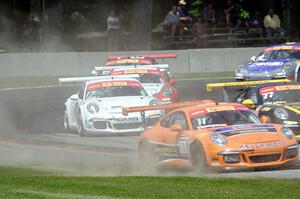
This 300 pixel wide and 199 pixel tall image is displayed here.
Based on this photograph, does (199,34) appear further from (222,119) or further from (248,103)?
(222,119)

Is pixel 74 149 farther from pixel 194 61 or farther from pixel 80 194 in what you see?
pixel 194 61

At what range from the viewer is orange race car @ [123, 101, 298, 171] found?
13.1 meters

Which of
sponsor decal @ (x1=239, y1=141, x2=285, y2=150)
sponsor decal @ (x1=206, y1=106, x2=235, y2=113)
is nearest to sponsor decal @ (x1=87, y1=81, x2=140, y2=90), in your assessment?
sponsor decal @ (x1=206, y1=106, x2=235, y2=113)

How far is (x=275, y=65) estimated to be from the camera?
89.0 feet

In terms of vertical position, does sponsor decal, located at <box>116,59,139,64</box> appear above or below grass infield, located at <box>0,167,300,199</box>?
above

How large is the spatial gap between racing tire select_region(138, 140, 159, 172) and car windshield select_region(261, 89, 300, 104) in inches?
148

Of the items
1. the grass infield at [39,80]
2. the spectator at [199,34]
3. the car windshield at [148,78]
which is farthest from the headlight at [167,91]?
the spectator at [199,34]

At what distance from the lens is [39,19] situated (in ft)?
111

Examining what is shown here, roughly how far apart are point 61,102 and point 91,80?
541 cm

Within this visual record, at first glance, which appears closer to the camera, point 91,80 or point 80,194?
point 80,194

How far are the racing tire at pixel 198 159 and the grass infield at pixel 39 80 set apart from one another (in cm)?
1782

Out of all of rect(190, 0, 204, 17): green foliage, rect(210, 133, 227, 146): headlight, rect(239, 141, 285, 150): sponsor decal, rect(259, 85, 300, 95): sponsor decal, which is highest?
rect(190, 0, 204, 17): green foliage

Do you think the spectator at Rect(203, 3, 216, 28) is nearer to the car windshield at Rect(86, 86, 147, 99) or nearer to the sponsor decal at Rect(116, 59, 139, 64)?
the sponsor decal at Rect(116, 59, 139, 64)

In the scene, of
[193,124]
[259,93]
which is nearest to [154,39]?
[259,93]
